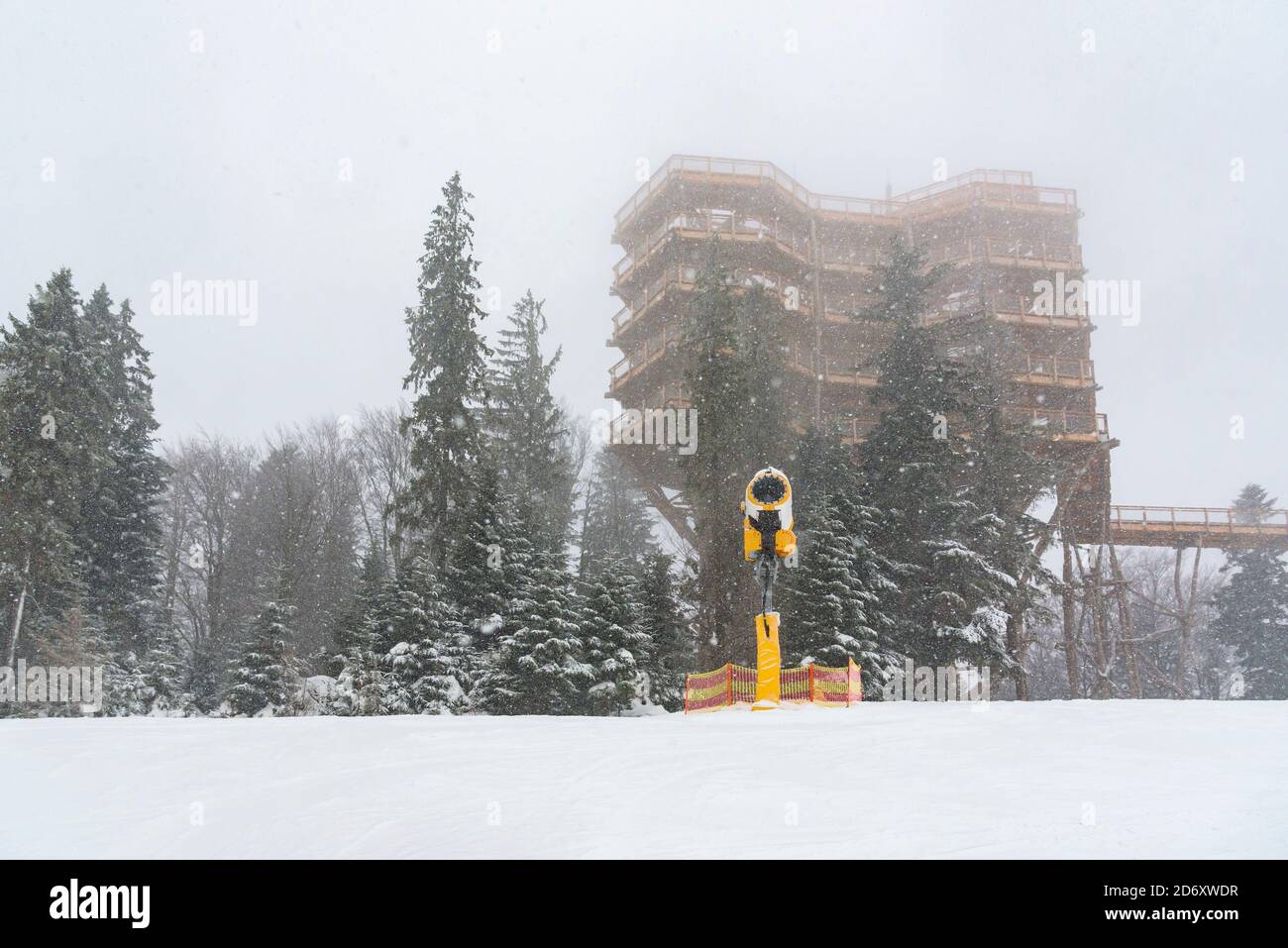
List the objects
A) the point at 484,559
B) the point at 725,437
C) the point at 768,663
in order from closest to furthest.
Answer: the point at 768,663, the point at 725,437, the point at 484,559

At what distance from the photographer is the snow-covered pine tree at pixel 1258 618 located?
40406 mm

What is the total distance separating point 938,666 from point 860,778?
62.1 ft

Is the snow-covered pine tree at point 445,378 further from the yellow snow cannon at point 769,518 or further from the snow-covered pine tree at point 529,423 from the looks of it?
the yellow snow cannon at point 769,518

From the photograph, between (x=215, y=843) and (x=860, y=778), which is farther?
(x=860, y=778)

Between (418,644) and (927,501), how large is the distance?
14721mm

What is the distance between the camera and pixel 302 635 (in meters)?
41.3

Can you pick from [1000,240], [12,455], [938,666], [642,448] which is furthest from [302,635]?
[1000,240]

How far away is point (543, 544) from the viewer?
3088 centimetres

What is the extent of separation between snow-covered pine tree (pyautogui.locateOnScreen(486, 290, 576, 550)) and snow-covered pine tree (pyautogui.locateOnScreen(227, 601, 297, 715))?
9.33 meters

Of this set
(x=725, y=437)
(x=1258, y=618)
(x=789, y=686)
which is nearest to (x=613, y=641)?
(x=725, y=437)

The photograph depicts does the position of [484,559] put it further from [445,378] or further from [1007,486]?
[1007,486]

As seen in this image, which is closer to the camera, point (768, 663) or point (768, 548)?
point (768, 663)

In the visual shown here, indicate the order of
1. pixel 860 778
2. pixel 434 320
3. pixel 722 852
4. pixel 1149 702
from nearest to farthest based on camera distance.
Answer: pixel 722 852
pixel 860 778
pixel 1149 702
pixel 434 320

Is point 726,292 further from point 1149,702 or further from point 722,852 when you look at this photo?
point 722,852
